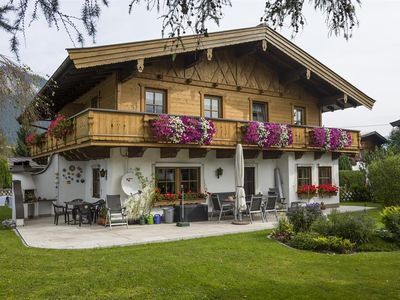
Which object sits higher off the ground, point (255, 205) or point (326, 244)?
point (255, 205)

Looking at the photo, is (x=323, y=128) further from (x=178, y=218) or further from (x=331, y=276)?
(x=331, y=276)

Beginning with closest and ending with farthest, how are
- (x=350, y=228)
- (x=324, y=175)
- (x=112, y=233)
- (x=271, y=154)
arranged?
(x=350, y=228) → (x=112, y=233) → (x=271, y=154) → (x=324, y=175)

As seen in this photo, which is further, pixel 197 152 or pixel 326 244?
pixel 197 152

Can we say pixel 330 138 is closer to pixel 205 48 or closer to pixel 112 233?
pixel 205 48

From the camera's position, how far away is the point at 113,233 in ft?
35.4

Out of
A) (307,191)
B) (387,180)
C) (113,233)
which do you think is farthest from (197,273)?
(387,180)

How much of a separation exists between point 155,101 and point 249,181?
16.6 ft

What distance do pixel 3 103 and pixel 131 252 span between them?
14.0 feet

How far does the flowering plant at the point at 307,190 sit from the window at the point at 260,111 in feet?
10.7

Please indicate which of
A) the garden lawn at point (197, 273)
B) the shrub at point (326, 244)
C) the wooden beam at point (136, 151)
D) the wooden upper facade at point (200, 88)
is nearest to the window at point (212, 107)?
the wooden upper facade at point (200, 88)

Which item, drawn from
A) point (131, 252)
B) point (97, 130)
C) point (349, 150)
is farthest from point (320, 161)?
point (131, 252)

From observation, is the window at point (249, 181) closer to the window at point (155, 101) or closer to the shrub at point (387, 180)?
the window at point (155, 101)

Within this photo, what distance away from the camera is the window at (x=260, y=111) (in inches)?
663

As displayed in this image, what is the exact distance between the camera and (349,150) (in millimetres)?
18094
